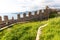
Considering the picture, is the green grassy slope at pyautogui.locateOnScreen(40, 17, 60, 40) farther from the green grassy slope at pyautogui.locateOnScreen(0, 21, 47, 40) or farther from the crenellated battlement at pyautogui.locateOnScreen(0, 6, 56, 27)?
the crenellated battlement at pyautogui.locateOnScreen(0, 6, 56, 27)

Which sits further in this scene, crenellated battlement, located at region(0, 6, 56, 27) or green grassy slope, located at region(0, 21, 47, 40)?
crenellated battlement, located at region(0, 6, 56, 27)

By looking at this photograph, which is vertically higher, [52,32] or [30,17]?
[52,32]

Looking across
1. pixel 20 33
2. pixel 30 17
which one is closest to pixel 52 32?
pixel 20 33

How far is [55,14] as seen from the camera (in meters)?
23.5

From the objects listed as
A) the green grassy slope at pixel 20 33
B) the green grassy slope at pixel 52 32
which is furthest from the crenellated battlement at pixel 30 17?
Answer: the green grassy slope at pixel 52 32

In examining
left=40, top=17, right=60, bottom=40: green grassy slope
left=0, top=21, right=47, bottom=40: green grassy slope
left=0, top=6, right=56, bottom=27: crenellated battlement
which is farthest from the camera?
left=0, top=6, right=56, bottom=27: crenellated battlement

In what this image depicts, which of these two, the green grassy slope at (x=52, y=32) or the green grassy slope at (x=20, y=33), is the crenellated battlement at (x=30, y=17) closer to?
the green grassy slope at (x=20, y=33)

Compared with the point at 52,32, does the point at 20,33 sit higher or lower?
lower

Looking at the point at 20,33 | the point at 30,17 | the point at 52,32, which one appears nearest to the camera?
the point at 52,32

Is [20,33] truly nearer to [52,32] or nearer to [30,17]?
[52,32]

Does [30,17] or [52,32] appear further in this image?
[30,17]

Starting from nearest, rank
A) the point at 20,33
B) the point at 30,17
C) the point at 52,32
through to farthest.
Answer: the point at 52,32 < the point at 20,33 < the point at 30,17

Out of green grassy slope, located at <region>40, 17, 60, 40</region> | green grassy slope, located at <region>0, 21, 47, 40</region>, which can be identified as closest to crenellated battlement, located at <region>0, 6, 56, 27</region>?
green grassy slope, located at <region>0, 21, 47, 40</region>

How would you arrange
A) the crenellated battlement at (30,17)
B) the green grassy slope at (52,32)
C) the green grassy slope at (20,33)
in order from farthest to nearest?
the crenellated battlement at (30,17), the green grassy slope at (20,33), the green grassy slope at (52,32)
